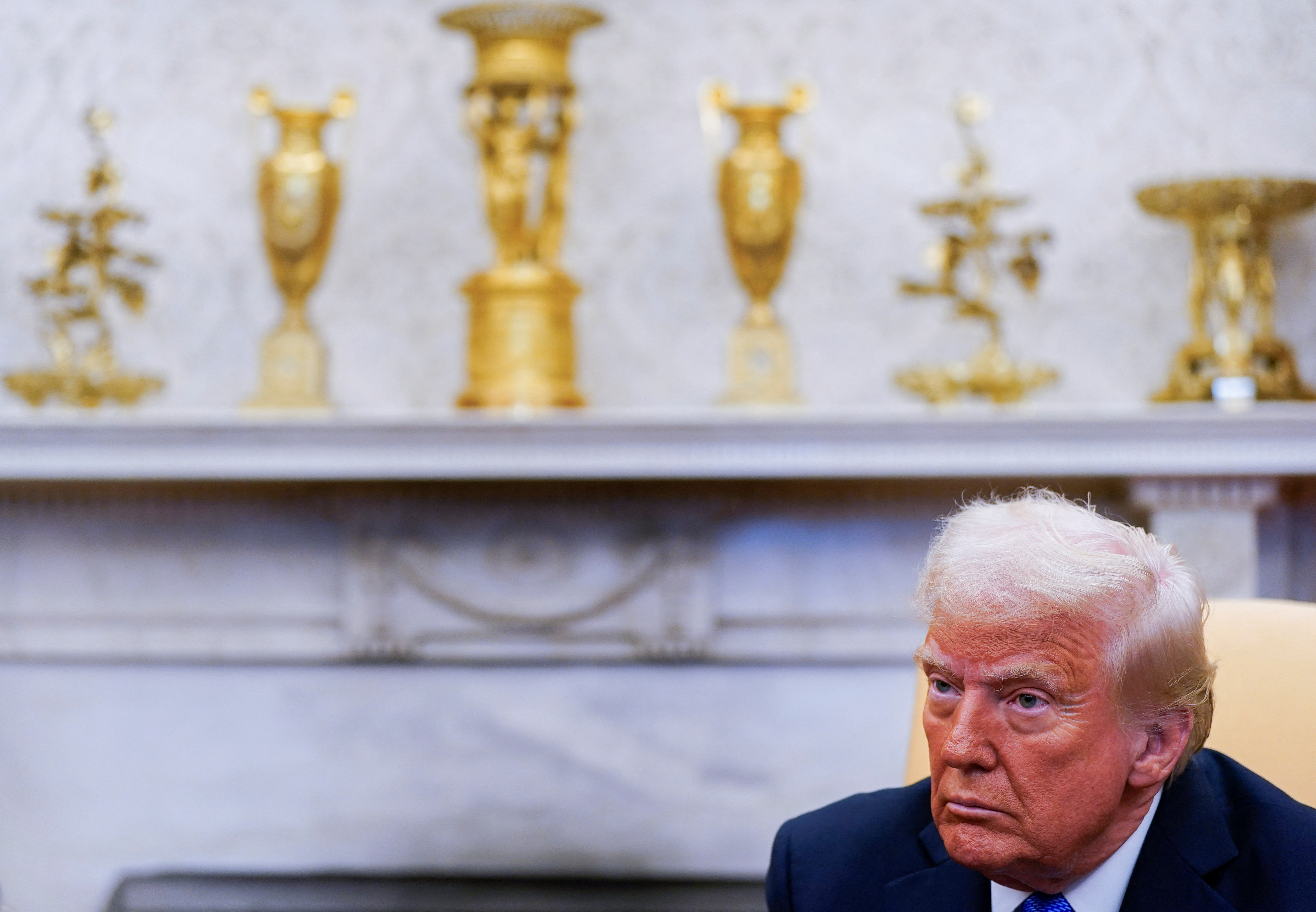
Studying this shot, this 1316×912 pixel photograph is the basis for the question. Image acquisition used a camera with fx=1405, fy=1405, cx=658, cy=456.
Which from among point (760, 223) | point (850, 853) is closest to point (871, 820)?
point (850, 853)

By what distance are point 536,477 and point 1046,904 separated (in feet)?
6.08

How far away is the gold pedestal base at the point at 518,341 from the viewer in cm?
307

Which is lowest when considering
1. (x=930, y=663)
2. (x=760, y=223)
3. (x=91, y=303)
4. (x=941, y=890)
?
(x=941, y=890)

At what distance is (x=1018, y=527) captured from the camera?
1.17 metres

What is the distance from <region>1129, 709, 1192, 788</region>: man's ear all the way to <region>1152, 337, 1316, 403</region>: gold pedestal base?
2.06m

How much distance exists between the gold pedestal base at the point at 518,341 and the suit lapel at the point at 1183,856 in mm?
2002

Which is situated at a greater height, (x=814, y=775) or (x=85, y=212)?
(x=85, y=212)

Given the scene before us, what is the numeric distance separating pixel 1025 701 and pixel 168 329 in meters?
2.81

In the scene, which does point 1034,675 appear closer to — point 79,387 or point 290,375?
point 290,375

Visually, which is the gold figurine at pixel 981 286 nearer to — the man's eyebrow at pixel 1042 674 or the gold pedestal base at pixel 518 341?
the gold pedestal base at pixel 518 341

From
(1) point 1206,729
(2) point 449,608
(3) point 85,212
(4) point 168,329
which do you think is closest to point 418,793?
(2) point 449,608

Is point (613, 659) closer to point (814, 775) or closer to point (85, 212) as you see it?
point (814, 775)

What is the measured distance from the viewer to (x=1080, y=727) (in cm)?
113

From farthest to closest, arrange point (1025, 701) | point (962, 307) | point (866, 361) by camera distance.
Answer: point (866, 361)
point (962, 307)
point (1025, 701)
